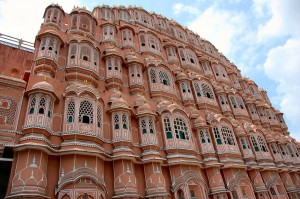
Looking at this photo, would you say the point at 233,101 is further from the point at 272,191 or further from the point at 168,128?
the point at 168,128

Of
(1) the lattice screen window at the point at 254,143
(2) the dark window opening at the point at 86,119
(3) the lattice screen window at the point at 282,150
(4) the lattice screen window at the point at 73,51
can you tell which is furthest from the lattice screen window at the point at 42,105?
(3) the lattice screen window at the point at 282,150

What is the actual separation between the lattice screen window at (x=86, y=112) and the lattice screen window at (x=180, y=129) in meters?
6.89

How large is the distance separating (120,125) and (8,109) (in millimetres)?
6674

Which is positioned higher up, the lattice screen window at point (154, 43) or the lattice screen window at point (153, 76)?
the lattice screen window at point (154, 43)

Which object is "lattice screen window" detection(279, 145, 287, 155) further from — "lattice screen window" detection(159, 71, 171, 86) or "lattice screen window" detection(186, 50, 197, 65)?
"lattice screen window" detection(159, 71, 171, 86)

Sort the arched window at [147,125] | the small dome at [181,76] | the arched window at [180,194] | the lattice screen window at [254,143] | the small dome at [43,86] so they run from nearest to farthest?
the small dome at [43,86] → the arched window at [180,194] → the arched window at [147,125] → the lattice screen window at [254,143] → the small dome at [181,76]

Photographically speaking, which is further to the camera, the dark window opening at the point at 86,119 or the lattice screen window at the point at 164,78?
the lattice screen window at the point at 164,78

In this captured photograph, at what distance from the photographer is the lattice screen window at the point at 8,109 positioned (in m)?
12.3

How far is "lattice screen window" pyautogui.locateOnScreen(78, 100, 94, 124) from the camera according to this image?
13.9 meters

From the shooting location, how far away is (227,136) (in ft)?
66.8

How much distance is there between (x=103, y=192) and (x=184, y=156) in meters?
6.56

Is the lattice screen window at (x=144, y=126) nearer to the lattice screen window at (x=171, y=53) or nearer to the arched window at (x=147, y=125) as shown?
the arched window at (x=147, y=125)

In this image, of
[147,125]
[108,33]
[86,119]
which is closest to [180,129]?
[147,125]

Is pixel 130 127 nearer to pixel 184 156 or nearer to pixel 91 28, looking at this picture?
pixel 184 156
